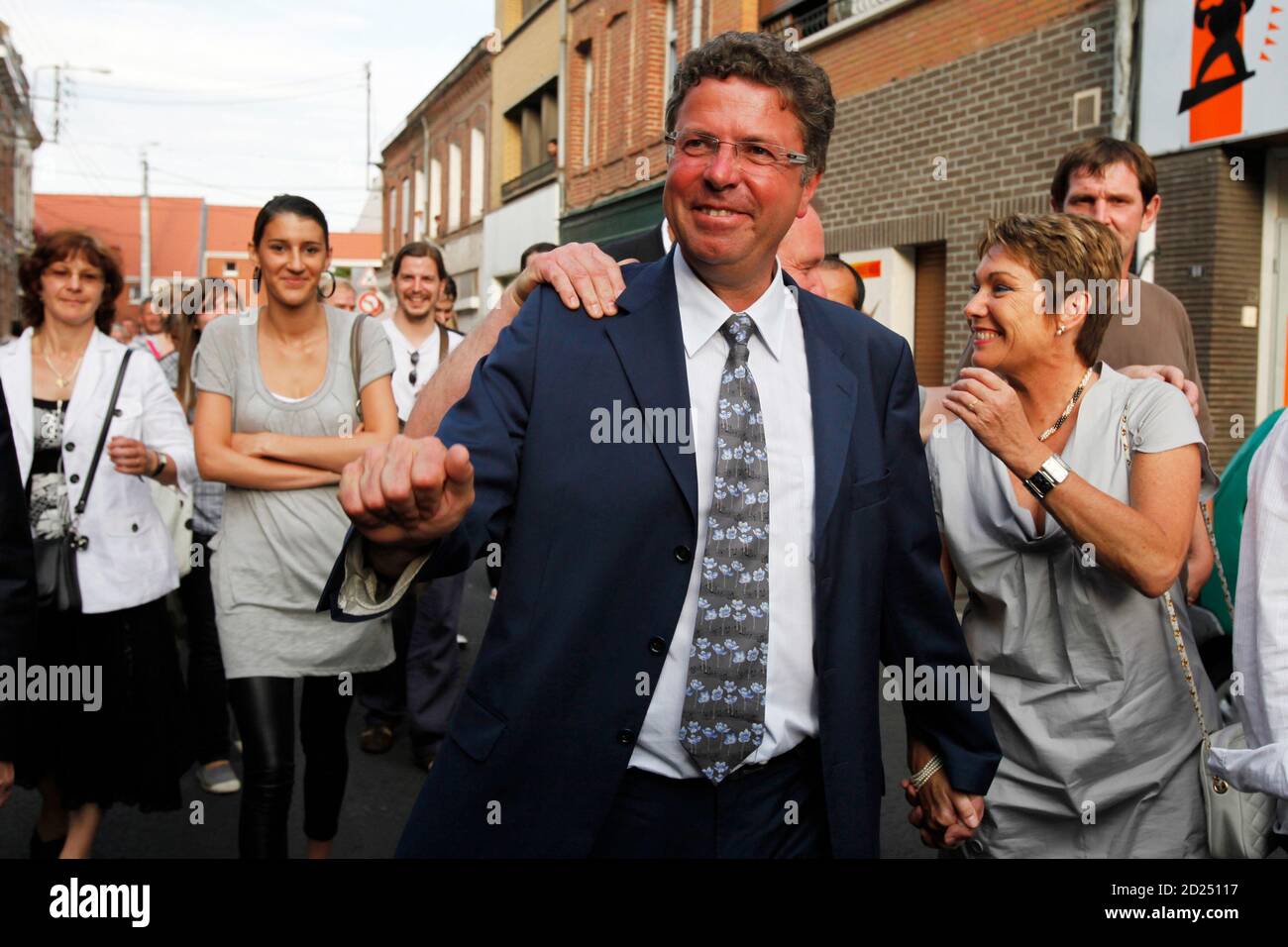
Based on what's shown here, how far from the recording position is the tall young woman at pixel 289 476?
12.7 feet

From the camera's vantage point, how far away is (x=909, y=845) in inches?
189

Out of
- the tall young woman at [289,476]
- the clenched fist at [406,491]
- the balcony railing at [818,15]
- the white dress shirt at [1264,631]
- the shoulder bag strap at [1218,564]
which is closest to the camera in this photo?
the clenched fist at [406,491]

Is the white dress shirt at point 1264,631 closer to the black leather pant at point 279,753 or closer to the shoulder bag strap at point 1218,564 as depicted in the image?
the shoulder bag strap at point 1218,564

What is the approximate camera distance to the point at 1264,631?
2039 millimetres

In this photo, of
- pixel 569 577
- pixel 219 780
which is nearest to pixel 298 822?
pixel 219 780

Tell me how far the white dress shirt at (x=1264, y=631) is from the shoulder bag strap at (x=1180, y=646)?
0.59m

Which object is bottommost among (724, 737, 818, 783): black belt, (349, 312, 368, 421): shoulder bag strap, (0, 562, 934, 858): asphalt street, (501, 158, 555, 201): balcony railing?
(0, 562, 934, 858): asphalt street

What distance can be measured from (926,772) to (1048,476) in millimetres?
705

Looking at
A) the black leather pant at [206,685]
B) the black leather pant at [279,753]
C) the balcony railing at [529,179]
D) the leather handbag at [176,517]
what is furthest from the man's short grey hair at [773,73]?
the balcony railing at [529,179]

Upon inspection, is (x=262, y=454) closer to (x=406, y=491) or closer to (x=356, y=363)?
(x=356, y=363)

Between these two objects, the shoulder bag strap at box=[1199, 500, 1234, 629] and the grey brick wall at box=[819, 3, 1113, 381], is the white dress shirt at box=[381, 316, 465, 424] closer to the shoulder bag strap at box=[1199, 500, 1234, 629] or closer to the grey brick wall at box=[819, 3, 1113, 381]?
the shoulder bag strap at box=[1199, 500, 1234, 629]

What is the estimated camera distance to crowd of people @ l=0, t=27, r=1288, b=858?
2.09 metres

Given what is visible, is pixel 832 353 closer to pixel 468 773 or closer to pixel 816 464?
pixel 816 464

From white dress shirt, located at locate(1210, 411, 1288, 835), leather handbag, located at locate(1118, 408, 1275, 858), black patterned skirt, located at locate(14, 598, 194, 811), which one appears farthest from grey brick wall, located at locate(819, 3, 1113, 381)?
white dress shirt, located at locate(1210, 411, 1288, 835)
